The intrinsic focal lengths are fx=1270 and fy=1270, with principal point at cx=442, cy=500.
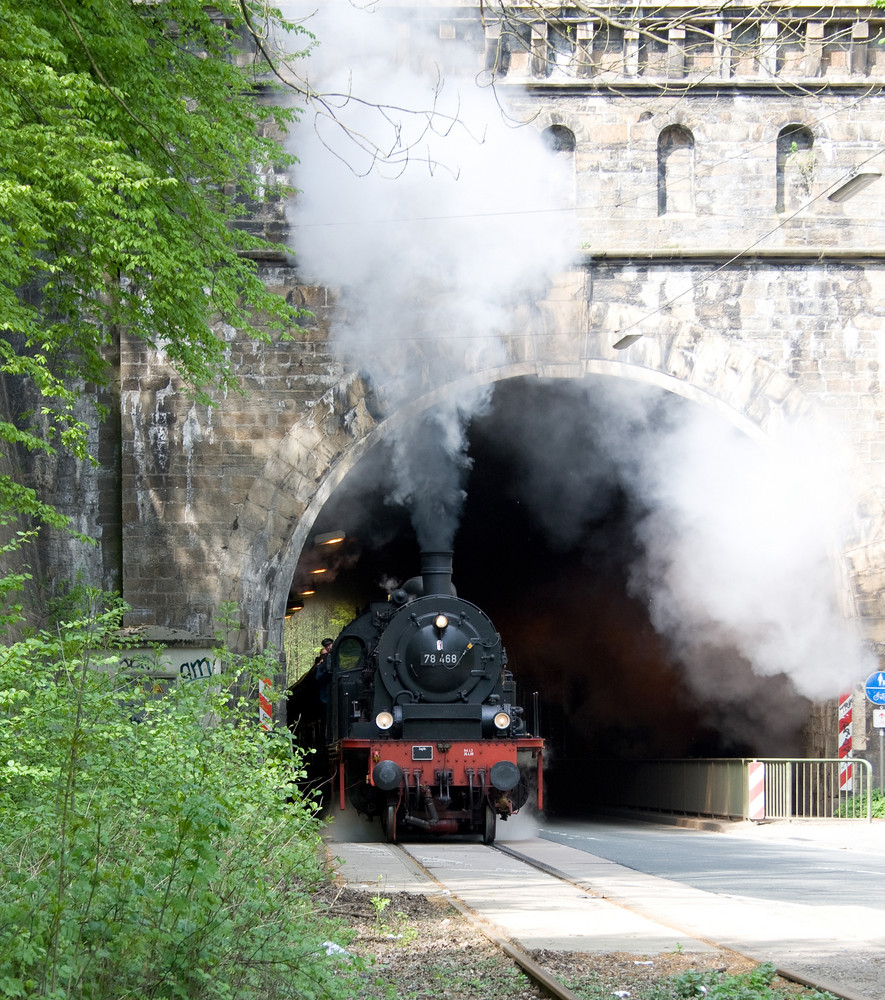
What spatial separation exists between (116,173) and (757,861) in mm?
8195

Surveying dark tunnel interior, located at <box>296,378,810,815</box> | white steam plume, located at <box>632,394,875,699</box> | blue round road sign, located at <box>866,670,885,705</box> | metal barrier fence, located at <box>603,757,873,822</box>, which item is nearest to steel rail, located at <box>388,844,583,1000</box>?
blue round road sign, located at <box>866,670,885,705</box>

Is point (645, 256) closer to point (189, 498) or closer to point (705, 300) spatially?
point (705, 300)

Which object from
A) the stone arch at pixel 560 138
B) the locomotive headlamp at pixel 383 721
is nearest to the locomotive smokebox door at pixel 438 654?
the locomotive headlamp at pixel 383 721

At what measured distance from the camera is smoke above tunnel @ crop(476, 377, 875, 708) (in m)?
17.2

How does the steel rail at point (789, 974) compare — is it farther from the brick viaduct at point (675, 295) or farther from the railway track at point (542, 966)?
the brick viaduct at point (675, 295)

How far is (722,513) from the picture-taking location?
58.7 ft

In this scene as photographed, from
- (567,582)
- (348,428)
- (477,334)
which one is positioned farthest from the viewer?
(567,582)

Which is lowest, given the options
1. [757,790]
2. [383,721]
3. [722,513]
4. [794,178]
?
[757,790]

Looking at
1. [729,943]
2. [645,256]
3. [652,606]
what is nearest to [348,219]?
[645,256]

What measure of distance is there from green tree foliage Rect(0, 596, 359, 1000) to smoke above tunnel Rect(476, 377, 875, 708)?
1182 cm

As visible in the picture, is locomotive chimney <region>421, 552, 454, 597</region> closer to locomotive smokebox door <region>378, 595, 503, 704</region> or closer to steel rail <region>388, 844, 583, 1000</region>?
locomotive smokebox door <region>378, 595, 503, 704</region>

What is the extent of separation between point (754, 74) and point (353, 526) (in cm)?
999

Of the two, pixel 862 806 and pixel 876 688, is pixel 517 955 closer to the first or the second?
pixel 876 688

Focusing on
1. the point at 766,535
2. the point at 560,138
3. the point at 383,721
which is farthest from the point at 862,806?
the point at 560,138
